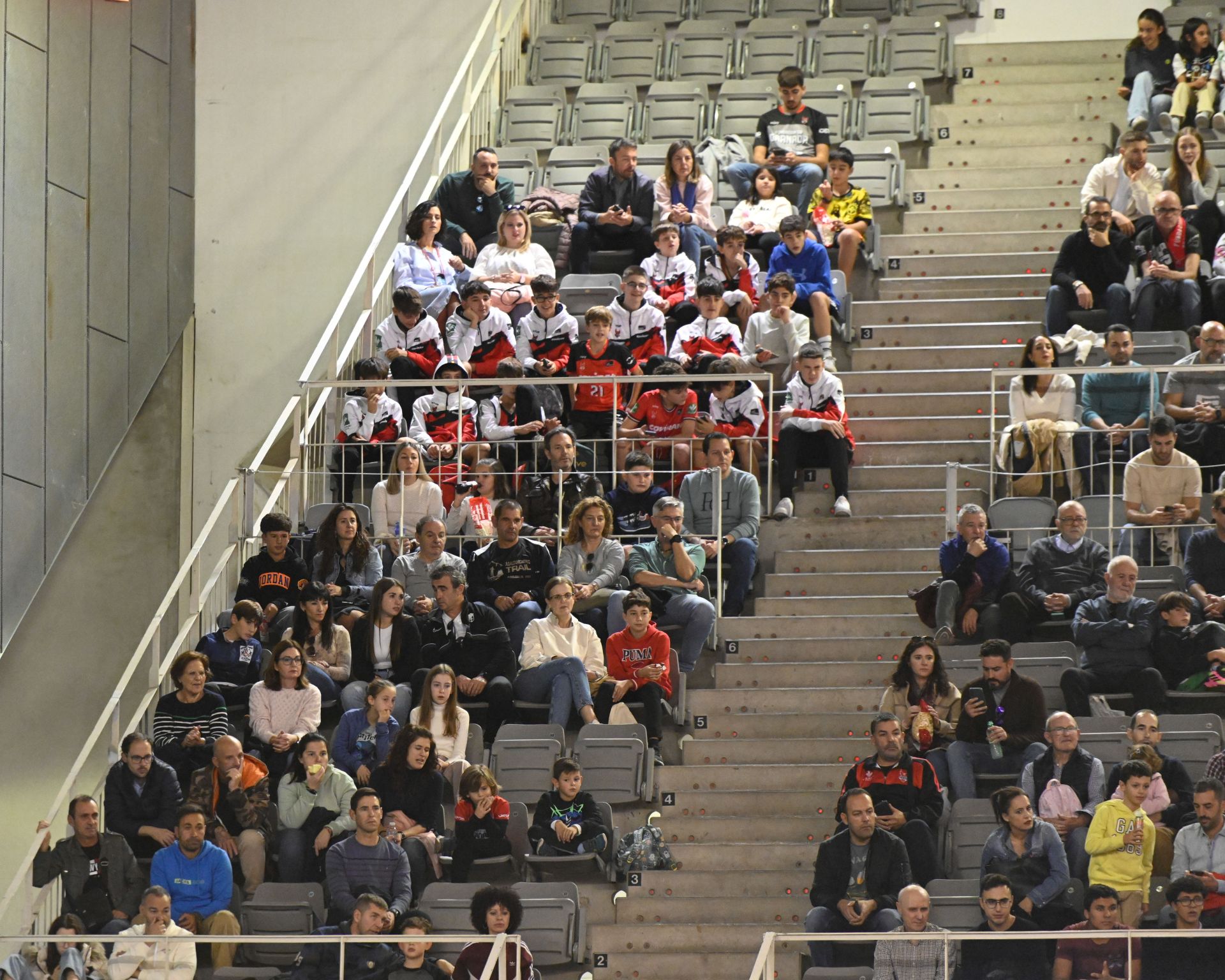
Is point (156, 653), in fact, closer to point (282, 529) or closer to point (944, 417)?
point (282, 529)

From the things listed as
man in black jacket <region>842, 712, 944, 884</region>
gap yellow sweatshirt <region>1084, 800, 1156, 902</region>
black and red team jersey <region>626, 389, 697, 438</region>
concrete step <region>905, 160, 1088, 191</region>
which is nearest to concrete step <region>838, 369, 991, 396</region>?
black and red team jersey <region>626, 389, 697, 438</region>

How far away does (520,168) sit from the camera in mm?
15438

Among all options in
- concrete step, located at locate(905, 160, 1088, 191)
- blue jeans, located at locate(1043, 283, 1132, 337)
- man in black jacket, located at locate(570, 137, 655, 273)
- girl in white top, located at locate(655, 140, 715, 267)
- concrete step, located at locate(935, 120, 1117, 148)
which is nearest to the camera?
blue jeans, located at locate(1043, 283, 1132, 337)

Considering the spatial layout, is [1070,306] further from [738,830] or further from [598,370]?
[738,830]

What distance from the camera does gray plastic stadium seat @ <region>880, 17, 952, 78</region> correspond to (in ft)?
52.5

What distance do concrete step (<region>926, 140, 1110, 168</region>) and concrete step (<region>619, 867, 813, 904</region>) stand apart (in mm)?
6486

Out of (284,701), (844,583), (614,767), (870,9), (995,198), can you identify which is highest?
(870,9)

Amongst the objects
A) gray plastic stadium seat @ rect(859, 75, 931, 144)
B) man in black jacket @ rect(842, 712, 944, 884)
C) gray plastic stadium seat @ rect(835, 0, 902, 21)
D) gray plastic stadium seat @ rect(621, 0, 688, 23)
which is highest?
gray plastic stadium seat @ rect(621, 0, 688, 23)

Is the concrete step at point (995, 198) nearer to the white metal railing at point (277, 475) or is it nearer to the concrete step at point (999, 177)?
the concrete step at point (999, 177)

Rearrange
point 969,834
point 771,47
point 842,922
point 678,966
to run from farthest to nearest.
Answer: point 771,47 < point 969,834 < point 678,966 < point 842,922

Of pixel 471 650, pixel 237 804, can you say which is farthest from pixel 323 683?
pixel 237 804

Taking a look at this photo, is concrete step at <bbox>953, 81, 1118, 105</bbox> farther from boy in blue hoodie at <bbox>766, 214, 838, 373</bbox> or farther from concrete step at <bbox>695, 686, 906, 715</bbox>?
concrete step at <bbox>695, 686, 906, 715</bbox>

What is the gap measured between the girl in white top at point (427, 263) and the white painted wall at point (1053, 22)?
4.73 m

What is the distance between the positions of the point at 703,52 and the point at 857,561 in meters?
6.34
